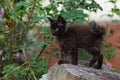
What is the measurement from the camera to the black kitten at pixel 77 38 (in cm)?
506

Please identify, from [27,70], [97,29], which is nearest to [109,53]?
[27,70]

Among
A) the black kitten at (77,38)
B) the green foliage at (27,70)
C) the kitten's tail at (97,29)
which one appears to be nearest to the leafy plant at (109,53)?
the green foliage at (27,70)

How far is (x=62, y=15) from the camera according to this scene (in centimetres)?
516

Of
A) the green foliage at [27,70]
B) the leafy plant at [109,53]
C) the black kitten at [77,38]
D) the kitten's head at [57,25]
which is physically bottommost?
the leafy plant at [109,53]

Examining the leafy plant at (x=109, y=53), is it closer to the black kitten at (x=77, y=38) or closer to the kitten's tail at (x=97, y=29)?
the black kitten at (x=77, y=38)

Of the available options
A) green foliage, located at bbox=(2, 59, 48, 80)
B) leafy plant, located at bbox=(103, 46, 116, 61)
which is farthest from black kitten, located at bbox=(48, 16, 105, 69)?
leafy plant, located at bbox=(103, 46, 116, 61)

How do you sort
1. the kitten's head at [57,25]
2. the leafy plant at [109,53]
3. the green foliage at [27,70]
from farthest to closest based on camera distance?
the leafy plant at [109,53]
the green foliage at [27,70]
the kitten's head at [57,25]

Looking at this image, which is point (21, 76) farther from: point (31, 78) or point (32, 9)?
point (32, 9)

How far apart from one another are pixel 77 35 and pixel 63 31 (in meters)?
0.18

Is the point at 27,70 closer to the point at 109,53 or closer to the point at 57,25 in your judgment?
the point at 57,25

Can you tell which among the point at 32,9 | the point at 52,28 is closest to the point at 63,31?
the point at 52,28

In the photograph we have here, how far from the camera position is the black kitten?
5.06 meters

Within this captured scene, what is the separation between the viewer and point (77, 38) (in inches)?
205

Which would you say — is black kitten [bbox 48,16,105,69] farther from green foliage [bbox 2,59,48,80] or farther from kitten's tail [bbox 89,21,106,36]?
green foliage [bbox 2,59,48,80]
